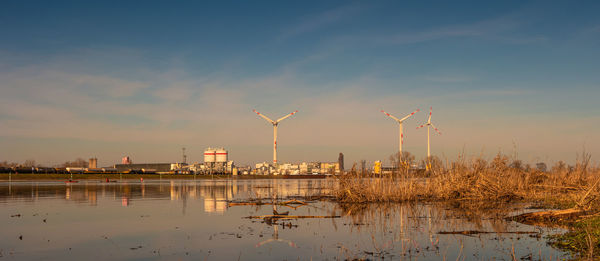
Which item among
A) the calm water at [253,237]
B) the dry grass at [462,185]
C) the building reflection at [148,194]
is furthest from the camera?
the building reflection at [148,194]

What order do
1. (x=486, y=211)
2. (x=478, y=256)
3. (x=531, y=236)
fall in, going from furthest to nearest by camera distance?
(x=486, y=211), (x=531, y=236), (x=478, y=256)

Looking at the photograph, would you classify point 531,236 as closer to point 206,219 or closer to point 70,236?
point 206,219

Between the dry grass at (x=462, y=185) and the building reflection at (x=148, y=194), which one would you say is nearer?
the dry grass at (x=462, y=185)

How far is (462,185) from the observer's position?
3562cm

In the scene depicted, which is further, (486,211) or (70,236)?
(486,211)

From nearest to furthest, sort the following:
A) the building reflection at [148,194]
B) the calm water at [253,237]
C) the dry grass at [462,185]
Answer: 1. the calm water at [253,237]
2. the dry grass at [462,185]
3. the building reflection at [148,194]

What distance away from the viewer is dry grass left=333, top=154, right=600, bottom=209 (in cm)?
3212

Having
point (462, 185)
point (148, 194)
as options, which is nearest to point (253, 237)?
point (462, 185)

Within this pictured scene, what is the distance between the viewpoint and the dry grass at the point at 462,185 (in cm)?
3212

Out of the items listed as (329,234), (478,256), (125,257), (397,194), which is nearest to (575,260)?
(478,256)

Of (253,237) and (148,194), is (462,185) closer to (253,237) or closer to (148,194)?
(253,237)

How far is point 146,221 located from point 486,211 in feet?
60.4

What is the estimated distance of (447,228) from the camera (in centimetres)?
1920

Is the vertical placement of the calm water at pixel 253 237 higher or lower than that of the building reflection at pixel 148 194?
higher
